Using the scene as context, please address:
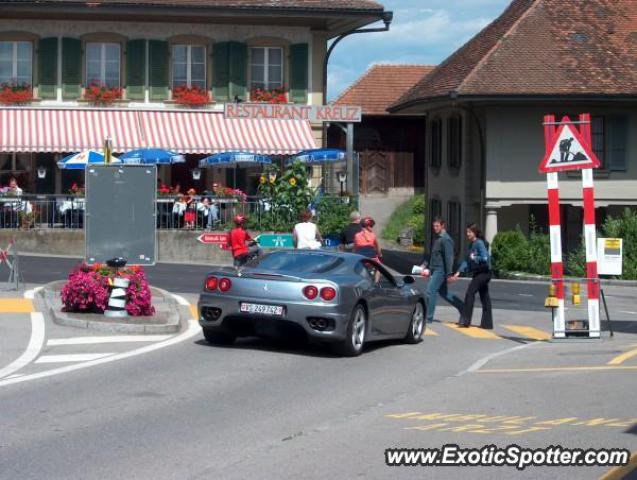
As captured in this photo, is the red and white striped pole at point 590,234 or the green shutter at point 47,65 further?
the green shutter at point 47,65

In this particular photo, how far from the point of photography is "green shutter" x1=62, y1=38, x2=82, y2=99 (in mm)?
38094

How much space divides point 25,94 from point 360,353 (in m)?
24.7

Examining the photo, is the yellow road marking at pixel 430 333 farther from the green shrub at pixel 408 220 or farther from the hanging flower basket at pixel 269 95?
the green shrub at pixel 408 220

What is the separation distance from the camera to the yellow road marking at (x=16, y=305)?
19.2m

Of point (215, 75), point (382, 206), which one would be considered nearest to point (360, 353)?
point (215, 75)

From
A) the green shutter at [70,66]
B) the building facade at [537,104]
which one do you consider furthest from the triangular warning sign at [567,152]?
the green shutter at [70,66]

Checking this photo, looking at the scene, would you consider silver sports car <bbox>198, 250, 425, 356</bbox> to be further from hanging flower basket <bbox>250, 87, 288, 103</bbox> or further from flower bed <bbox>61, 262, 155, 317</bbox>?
hanging flower basket <bbox>250, 87, 288, 103</bbox>

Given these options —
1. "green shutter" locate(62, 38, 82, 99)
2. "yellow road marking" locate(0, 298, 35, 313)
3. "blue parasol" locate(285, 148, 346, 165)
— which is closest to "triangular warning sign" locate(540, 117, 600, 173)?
"yellow road marking" locate(0, 298, 35, 313)

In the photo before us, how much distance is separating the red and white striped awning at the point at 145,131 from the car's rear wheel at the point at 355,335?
22113 mm

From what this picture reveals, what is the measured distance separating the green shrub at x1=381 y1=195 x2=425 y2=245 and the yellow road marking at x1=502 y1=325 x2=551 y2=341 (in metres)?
29.4

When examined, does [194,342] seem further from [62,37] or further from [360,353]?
[62,37]

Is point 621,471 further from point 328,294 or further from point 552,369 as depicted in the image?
point 328,294

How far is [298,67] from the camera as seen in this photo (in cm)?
3903

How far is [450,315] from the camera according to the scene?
22.2 metres
